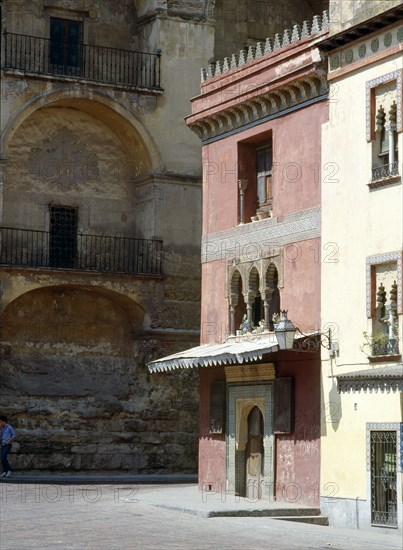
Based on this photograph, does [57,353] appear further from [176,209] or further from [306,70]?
[306,70]

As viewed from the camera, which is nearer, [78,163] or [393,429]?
[393,429]

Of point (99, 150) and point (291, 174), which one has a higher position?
point (99, 150)

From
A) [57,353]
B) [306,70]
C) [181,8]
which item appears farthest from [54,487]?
[181,8]

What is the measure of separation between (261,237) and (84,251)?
946cm

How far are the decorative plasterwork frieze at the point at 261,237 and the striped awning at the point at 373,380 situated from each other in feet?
11.1

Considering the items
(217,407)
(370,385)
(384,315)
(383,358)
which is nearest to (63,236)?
(217,407)

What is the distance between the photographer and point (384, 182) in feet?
80.2

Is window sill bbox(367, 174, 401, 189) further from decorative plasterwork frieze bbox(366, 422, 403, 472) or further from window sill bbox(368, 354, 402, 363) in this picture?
decorative plasterwork frieze bbox(366, 422, 403, 472)

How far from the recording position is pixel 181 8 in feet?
123

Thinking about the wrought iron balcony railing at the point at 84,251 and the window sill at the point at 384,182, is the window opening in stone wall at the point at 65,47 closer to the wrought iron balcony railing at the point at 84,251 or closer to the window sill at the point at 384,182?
the wrought iron balcony railing at the point at 84,251

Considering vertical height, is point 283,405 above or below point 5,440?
above

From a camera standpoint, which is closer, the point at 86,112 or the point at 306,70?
the point at 306,70

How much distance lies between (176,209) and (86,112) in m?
3.48

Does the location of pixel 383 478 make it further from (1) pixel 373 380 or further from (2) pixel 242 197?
(2) pixel 242 197
